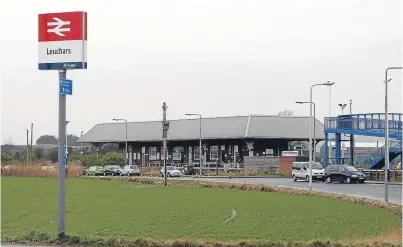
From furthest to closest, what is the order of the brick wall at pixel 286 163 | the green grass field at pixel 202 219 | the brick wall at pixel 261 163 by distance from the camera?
the brick wall at pixel 261 163, the brick wall at pixel 286 163, the green grass field at pixel 202 219

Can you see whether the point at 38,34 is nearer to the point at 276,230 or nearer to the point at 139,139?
the point at 276,230

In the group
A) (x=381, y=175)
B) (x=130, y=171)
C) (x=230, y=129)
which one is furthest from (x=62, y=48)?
(x=230, y=129)

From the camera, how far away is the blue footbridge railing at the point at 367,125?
54.5 m

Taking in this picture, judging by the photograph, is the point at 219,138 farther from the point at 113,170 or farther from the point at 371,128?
the point at 371,128

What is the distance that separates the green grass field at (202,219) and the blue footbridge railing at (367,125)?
23.6m

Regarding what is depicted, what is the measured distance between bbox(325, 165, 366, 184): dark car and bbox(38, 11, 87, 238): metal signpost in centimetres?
4160

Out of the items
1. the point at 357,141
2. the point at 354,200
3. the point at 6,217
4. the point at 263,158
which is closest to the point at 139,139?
the point at 263,158

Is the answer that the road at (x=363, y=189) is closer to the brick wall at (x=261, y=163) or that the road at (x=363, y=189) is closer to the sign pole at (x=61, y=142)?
the sign pole at (x=61, y=142)

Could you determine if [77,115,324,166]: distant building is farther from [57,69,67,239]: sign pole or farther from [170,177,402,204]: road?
[57,69,67,239]: sign pole

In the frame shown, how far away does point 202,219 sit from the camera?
2230 centimetres

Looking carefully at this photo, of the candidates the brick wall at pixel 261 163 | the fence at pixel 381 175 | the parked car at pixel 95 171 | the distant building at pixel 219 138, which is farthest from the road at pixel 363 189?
the distant building at pixel 219 138

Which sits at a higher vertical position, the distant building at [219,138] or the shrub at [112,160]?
the distant building at [219,138]

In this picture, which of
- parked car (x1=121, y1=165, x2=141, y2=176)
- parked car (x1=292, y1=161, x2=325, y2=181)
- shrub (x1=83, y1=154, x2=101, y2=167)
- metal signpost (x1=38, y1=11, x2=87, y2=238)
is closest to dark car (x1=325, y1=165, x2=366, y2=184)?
parked car (x1=292, y1=161, x2=325, y2=181)

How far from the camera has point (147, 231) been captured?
17.9 m
